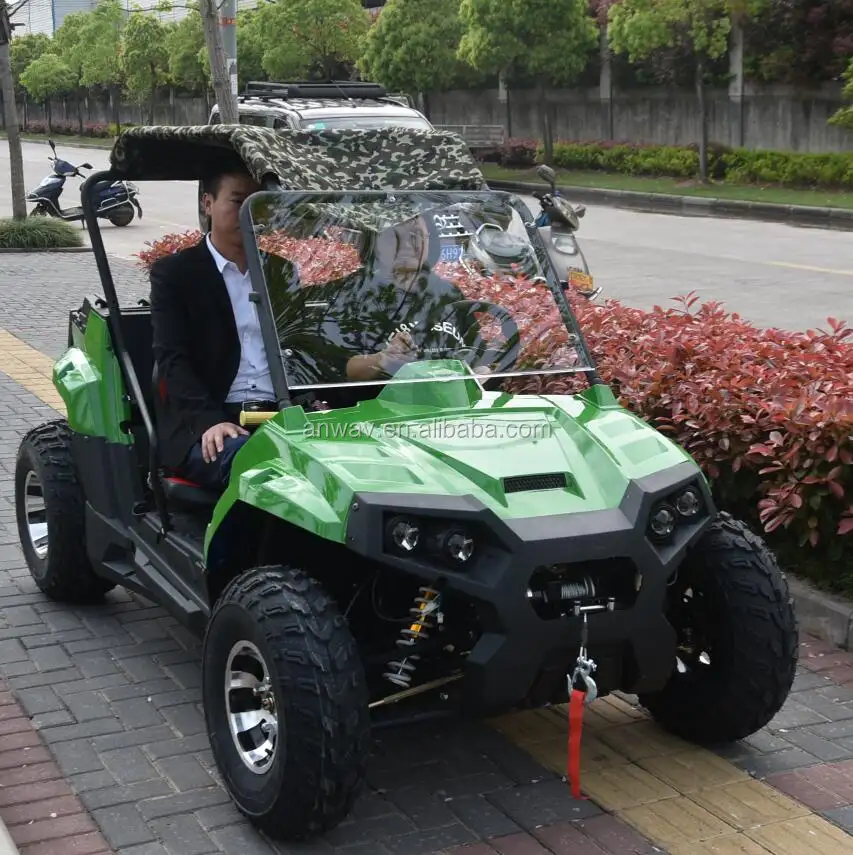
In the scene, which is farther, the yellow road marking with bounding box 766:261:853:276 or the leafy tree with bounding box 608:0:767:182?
the leafy tree with bounding box 608:0:767:182

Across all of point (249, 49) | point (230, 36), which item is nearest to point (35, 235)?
point (230, 36)

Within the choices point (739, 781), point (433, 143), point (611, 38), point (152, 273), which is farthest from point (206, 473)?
point (611, 38)

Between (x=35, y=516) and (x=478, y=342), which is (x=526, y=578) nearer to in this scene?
(x=478, y=342)

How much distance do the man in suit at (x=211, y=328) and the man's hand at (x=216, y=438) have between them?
0.19 metres

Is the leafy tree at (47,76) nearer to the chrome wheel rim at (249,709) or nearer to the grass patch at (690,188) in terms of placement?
the grass patch at (690,188)

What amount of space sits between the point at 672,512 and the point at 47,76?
66407 mm

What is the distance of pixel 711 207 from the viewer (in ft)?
78.2

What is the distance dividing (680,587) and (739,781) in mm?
597

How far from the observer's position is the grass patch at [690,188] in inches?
908

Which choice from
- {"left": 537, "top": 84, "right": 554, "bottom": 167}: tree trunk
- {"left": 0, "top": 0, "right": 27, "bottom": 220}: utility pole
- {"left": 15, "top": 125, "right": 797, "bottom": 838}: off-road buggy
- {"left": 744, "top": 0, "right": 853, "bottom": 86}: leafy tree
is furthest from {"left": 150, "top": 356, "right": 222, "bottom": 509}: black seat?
{"left": 537, "top": 84, "right": 554, "bottom": 167}: tree trunk

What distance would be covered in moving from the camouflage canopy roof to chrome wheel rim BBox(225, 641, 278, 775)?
1.46 meters

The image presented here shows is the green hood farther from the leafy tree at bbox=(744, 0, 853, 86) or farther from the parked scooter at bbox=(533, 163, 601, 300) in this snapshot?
the leafy tree at bbox=(744, 0, 853, 86)

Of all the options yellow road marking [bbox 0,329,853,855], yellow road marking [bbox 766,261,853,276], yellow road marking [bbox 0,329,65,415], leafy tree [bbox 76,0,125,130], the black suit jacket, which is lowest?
yellow road marking [bbox 0,329,853,855]

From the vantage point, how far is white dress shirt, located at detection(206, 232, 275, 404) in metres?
4.66
